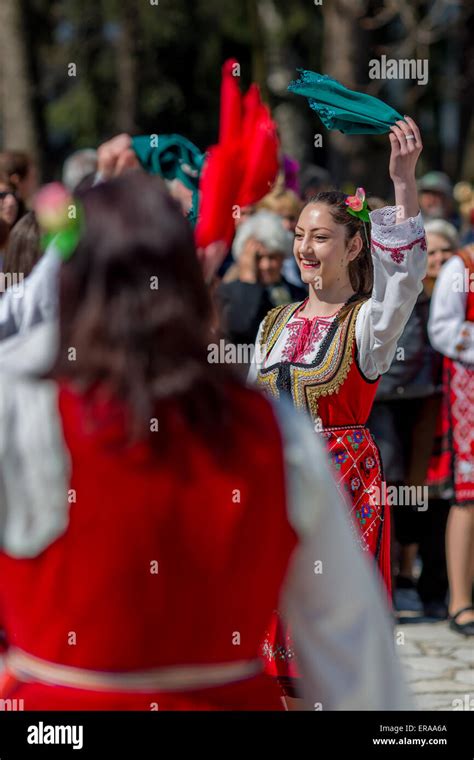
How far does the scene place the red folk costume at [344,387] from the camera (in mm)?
3541

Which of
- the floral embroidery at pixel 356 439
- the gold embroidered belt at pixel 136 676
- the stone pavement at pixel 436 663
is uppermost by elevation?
the floral embroidery at pixel 356 439

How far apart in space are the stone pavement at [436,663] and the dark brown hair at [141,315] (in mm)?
2756

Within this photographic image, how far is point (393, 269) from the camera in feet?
11.0

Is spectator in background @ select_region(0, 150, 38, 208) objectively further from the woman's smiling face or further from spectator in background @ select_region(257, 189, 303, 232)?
the woman's smiling face

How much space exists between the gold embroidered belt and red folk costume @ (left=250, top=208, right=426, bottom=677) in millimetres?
1849

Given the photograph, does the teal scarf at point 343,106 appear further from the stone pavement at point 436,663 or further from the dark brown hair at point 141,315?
the dark brown hair at point 141,315

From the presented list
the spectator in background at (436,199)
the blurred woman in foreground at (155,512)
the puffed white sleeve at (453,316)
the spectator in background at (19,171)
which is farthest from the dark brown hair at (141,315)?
the spectator in background at (436,199)

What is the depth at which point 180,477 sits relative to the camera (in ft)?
5.25

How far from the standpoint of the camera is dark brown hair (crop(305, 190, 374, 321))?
12.5 feet

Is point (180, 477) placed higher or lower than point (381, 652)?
higher

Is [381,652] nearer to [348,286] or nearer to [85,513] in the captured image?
[85,513]
